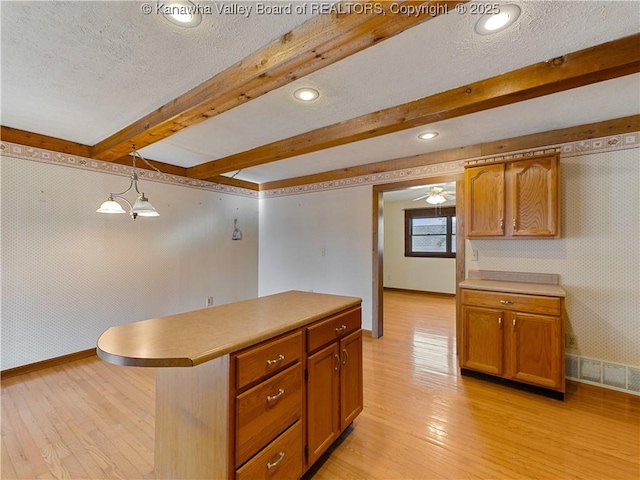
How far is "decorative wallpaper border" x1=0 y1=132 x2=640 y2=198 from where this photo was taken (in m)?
2.54

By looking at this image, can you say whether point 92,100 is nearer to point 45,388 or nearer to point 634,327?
point 45,388

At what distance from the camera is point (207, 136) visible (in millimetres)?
2902

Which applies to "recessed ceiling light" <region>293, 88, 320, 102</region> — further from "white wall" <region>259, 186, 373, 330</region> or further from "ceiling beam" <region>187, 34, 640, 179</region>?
"white wall" <region>259, 186, 373, 330</region>

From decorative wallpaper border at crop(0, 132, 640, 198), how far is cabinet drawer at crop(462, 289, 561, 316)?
1293 mm

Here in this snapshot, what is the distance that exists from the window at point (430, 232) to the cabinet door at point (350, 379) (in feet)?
17.9

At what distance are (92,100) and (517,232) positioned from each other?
12.3 feet

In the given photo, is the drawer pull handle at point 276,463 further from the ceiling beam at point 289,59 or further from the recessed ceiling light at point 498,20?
the recessed ceiling light at point 498,20

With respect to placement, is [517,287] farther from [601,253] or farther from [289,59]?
[289,59]

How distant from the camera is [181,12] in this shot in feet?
4.30

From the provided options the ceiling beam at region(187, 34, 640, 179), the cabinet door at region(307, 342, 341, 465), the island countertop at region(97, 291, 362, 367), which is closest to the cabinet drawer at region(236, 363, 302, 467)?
the cabinet door at region(307, 342, 341, 465)

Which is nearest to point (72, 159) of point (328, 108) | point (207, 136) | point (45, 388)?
point (207, 136)

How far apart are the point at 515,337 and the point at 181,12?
320cm

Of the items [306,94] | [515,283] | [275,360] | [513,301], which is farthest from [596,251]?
[275,360]

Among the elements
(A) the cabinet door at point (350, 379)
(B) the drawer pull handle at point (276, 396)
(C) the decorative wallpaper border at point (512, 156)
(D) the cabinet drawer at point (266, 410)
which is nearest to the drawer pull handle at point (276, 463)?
(D) the cabinet drawer at point (266, 410)
